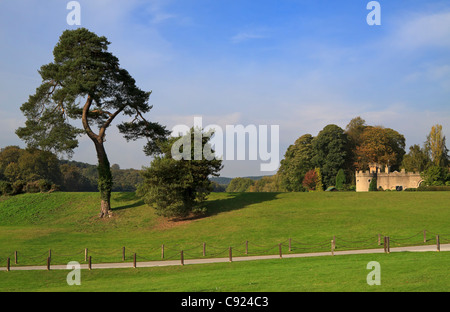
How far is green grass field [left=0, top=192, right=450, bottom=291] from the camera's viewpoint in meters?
19.1

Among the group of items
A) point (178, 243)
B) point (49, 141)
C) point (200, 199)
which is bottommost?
point (178, 243)

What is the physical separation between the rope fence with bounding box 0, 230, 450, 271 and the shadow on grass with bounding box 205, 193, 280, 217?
49.7 ft

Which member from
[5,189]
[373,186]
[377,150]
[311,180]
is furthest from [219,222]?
[377,150]

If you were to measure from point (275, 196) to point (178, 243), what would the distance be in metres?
23.0

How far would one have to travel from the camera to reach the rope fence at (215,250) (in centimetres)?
3070

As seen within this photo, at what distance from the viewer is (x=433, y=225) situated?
3747 centimetres

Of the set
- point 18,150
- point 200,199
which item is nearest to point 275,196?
point 200,199

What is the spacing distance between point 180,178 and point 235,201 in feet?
35.0

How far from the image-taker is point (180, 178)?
4653 centimetres

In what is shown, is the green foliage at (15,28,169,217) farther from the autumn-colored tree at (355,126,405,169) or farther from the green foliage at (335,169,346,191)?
the autumn-colored tree at (355,126,405,169)

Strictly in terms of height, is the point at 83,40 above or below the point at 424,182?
above

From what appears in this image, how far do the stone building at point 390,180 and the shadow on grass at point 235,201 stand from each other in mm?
27691

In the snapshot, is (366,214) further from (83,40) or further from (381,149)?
(381,149)

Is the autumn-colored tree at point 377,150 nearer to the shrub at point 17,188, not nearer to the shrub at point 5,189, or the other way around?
the shrub at point 17,188
